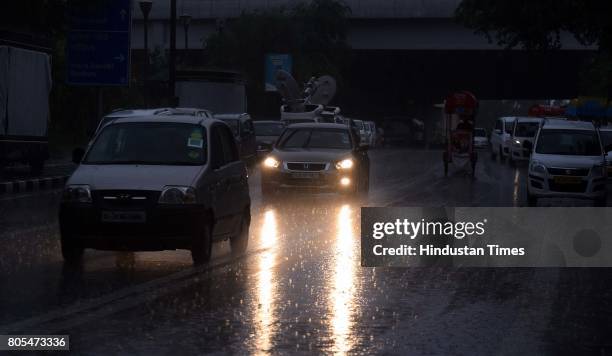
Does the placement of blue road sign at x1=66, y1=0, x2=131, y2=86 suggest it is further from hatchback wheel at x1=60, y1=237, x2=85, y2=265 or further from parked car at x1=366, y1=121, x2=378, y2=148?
parked car at x1=366, y1=121, x2=378, y2=148

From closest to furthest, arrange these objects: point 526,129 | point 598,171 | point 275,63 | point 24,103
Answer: point 598,171, point 24,103, point 526,129, point 275,63

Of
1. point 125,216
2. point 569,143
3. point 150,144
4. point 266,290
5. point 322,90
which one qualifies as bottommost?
point 266,290

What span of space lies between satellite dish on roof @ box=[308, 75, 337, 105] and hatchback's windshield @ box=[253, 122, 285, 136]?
13024 millimetres

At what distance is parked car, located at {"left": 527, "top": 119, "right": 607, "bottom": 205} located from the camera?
2523 centimetres

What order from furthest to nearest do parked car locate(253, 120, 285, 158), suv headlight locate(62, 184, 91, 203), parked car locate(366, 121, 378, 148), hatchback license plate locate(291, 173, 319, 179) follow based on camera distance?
parked car locate(366, 121, 378, 148), parked car locate(253, 120, 285, 158), hatchback license plate locate(291, 173, 319, 179), suv headlight locate(62, 184, 91, 203)

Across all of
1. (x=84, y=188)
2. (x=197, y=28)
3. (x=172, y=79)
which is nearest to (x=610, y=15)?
(x=172, y=79)

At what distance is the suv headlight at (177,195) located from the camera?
508 inches

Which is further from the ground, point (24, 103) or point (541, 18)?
point (541, 18)

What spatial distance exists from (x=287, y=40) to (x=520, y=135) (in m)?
35.2

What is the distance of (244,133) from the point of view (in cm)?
3953

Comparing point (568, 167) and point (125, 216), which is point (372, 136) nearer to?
point (568, 167)

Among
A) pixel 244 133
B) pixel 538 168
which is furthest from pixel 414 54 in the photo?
pixel 538 168

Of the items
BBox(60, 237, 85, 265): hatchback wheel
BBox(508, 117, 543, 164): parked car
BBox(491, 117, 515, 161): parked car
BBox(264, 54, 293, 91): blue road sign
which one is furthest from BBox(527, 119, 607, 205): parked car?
BBox(264, 54, 293, 91): blue road sign

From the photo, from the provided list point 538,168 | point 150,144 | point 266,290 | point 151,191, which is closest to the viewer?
point 266,290
